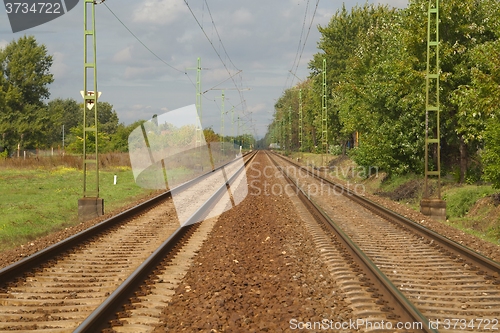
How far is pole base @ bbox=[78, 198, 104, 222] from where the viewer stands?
1738 centimetres

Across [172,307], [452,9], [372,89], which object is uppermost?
[452,9]

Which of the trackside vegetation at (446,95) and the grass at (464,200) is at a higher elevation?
the trackside vegetation at (446,95)

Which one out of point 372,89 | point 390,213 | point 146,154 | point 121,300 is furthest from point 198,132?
point 121,300

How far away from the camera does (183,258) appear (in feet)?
35.1

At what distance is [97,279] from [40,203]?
43.9 feet

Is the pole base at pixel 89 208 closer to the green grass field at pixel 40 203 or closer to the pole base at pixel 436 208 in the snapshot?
the green grass field at pixel 40 203

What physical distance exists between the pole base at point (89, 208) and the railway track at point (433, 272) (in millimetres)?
7629

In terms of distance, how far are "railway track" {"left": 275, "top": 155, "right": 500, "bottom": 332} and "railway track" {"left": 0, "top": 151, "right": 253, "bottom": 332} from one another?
363 cm

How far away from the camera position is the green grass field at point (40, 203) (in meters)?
14.9

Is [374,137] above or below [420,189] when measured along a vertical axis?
above

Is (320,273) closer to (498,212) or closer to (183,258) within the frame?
(183,258)

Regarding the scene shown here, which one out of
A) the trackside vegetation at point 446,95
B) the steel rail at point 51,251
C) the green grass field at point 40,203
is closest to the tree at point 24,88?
the green grass field at point 40,203

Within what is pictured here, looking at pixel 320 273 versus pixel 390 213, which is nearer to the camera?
pixel 320 273

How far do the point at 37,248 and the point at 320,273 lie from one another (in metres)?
6.19
